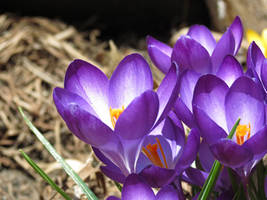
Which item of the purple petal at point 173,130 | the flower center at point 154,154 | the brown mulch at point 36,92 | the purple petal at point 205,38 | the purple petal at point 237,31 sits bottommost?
the brown mulch at point 36,92

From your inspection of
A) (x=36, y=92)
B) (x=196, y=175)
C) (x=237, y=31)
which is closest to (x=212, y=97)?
(x=196, y=175)

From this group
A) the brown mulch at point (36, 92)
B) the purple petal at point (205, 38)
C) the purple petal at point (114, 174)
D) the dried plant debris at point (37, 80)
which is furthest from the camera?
the dried plant debris at point (37, 80)

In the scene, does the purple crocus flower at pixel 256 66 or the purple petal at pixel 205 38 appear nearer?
the purple crocus flower at pixel 256 66

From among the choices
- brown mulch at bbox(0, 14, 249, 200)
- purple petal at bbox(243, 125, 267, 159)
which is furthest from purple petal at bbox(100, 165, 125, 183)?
brown mulch at bbox(0, 14, 249, 200)

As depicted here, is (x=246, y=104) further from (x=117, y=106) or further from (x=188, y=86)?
(x=117, y=106)

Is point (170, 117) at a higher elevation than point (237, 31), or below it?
below

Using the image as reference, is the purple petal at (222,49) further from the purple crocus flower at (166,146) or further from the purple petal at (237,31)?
the purple crocus flower at (166,146)

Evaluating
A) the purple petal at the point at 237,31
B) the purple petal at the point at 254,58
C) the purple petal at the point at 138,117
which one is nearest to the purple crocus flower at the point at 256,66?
the purple petal at the point at 254,58
